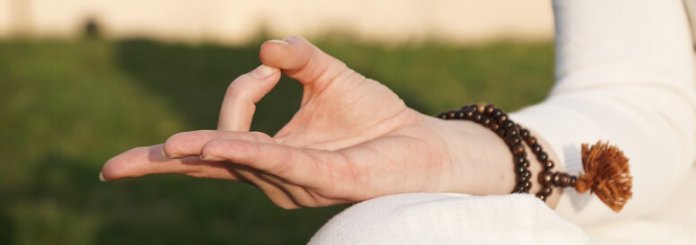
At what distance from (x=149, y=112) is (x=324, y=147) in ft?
9.70

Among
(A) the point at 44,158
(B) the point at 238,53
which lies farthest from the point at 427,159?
(B) the point at 238,53

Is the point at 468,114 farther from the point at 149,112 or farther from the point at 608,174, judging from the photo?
the point at 149,112

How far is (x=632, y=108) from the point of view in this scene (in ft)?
4.91

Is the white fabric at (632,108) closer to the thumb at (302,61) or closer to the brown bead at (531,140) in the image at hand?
the brown bead at (531,140)

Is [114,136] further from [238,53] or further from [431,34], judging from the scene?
[431,34]

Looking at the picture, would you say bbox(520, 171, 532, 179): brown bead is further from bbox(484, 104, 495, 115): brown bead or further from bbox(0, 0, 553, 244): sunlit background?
bbox(0, 0, 553, 244): sunlit background

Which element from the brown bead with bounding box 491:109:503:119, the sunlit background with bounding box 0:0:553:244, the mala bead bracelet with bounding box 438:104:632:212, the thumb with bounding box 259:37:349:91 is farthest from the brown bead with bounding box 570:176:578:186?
the sunlit background with bounding box 0:0:553:244

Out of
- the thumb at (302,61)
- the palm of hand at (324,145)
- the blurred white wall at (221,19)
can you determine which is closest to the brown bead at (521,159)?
the palm of hand at (324,145)

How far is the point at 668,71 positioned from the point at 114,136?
8.29 feet

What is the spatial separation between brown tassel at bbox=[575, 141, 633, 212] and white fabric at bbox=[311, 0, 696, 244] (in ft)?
0.15

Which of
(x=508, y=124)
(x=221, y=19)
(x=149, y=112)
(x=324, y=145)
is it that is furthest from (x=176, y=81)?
(x=324, y=145)

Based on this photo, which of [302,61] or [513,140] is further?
[513,140]

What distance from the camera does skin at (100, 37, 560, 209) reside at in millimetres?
1097

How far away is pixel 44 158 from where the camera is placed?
3500mm
